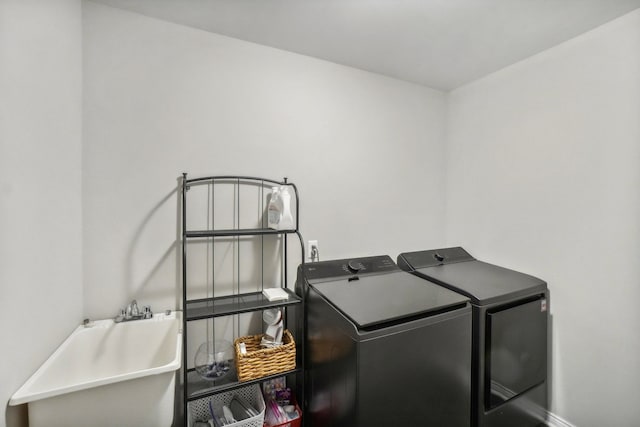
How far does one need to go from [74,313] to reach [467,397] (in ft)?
6.43

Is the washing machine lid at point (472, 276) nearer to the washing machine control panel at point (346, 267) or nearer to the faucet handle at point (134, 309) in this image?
the washing machine control panel at point (346, 267)

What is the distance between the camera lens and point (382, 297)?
1431 mm

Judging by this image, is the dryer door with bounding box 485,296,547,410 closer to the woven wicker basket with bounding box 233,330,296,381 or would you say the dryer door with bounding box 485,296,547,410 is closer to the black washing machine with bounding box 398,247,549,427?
the black washing machine with bounding box 398,247,549,427

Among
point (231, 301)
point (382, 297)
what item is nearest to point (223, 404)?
point (231, 301)

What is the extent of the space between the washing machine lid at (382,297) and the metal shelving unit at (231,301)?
252 millimetres

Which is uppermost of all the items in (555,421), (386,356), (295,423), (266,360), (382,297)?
(382,297)

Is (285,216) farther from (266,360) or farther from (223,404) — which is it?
(223,404)

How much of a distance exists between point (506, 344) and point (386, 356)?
86cm

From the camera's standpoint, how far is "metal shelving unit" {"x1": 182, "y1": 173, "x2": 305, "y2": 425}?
1.37m

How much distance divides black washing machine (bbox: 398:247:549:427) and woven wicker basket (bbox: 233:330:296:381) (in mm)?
974

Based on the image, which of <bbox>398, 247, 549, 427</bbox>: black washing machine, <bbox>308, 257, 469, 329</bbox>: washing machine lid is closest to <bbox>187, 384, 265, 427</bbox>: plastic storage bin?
<bbox>308, 257, 469, 329</bbox>: washing machine lid

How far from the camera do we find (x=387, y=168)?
233cm

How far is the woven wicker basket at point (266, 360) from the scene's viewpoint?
1.45 metres

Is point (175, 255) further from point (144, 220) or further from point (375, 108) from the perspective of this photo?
point (375, 108)
